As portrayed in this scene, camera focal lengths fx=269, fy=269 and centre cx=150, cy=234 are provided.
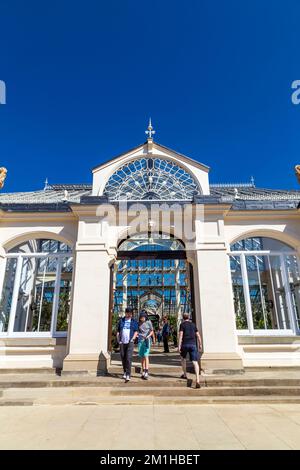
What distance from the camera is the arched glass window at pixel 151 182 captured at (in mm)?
8445

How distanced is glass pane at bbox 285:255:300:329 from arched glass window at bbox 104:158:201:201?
341cm

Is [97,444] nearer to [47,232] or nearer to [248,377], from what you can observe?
[248,377]

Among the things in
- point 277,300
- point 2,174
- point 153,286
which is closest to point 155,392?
point 277,300

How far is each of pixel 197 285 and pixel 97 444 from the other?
465cm

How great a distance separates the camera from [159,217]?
766 centimetres

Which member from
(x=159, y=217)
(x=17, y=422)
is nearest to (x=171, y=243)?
(x=159, y=217)

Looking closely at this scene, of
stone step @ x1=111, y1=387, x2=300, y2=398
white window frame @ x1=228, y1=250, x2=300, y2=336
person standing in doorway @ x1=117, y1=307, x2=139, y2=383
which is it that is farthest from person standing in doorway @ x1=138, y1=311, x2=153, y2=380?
white window frame @ x1=228, y1=250, x2=300, y2=336

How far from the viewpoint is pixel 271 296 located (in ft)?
26.4

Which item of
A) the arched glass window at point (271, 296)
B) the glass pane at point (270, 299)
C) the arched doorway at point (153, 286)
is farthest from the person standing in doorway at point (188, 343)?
the arched doorway at point (153, 286)

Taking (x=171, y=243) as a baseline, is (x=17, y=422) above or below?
below

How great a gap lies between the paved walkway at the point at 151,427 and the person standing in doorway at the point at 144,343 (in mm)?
1262

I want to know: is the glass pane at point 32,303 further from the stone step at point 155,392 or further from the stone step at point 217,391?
the stone step at point 217,391

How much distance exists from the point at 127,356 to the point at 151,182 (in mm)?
5277

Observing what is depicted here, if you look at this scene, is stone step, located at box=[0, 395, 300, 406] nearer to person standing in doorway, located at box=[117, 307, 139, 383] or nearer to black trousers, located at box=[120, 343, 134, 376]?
black trousers, located at box=[120, 343, 134, 376]
